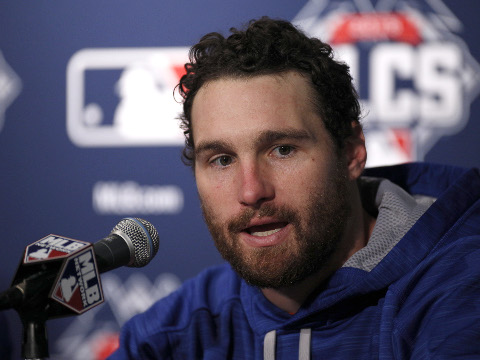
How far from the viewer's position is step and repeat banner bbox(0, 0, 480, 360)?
82.6 inches

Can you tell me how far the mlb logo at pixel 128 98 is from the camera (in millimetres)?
2162

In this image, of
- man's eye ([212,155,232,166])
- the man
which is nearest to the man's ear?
the man

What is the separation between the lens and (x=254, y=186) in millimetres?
1111

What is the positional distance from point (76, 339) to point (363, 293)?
1.44 metres

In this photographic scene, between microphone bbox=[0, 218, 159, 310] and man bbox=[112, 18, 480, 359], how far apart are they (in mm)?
259

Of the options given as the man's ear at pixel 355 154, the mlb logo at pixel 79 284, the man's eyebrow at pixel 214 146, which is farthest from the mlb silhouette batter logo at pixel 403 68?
the mlb logo at pixel 79 284

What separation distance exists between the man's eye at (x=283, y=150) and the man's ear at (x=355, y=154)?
0.73 ft

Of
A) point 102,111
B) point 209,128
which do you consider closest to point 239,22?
point 102,111

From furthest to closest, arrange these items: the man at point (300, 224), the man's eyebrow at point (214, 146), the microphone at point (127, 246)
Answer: the man's eyebrow at point (214, 146) → the man at point (300, 224) → the microphone at point (127, 246)

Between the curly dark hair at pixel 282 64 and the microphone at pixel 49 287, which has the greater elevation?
the curly dark hair at pixel 282 64

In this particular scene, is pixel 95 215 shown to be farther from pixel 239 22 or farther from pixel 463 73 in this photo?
pixel 463 73

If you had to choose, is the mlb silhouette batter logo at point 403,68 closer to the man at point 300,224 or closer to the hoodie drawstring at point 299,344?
the man at point 300,224

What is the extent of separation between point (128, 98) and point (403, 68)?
1.09 meters

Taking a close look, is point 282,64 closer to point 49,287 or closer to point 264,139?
point 264,139
